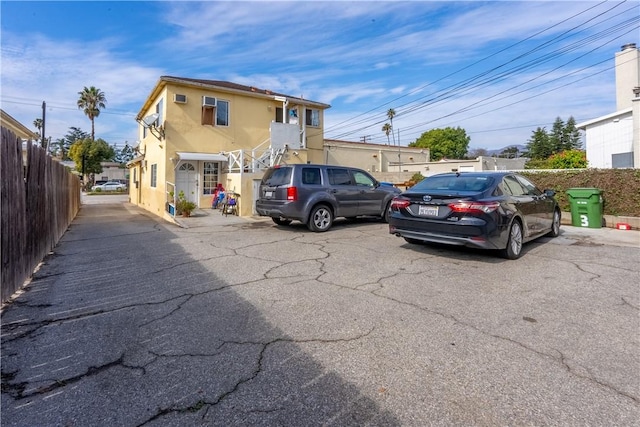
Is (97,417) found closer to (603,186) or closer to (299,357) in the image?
(299,357)

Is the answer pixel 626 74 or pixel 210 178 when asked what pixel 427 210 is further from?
pixel 626 74

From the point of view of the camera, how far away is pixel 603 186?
994 centimetres

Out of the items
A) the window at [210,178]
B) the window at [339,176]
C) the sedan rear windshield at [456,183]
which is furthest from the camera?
the window at [210,178]

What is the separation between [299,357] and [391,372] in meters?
0.74

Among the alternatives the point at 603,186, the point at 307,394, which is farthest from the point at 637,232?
the point at 307,394

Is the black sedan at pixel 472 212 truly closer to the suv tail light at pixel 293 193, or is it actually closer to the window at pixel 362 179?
the suv tail light at pixel 293 193

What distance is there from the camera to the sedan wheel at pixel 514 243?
19.5 feet

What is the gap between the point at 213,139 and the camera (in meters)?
16.5

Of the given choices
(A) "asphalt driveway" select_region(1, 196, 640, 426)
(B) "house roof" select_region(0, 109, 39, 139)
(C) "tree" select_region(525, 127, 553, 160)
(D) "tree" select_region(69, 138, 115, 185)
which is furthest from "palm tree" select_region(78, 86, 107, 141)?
(C) "tree" select_region(525, 127, 553, 160)

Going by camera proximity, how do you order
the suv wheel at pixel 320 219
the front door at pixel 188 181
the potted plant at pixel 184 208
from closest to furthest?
the suv wheel at pixel 320 219 < the potted plant at pixel 184 208 < the front door at pixel 188 181

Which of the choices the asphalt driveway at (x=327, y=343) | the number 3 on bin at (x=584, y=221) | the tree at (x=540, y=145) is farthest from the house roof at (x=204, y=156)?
the tree at (x=540, y=145)

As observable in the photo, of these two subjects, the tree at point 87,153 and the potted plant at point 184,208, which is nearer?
the potted plant at point 184,208

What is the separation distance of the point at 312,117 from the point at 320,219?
475 inches

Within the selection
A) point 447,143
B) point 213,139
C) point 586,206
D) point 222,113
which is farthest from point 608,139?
point 447,143
